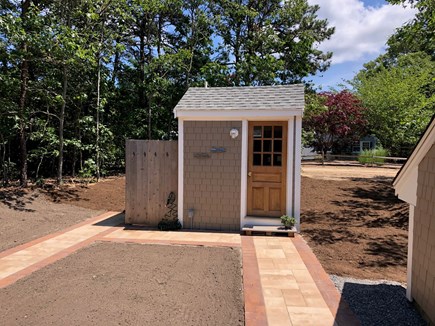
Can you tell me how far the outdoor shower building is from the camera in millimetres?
6634

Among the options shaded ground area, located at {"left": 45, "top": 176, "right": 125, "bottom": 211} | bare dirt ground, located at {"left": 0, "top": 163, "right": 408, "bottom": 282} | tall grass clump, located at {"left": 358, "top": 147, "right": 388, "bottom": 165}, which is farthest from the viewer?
tall grass clump, located at {"left": 358, "top": 147, "right": 388, "bottom": 165}

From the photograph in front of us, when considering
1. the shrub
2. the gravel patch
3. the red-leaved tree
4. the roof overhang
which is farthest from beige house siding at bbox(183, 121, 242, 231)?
the red-leaved tree

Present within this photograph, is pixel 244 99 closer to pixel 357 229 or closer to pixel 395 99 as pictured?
pixel 357 229

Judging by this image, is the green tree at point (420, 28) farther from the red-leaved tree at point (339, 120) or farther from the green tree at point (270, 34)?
the red-leaved tree at point (339, 120)

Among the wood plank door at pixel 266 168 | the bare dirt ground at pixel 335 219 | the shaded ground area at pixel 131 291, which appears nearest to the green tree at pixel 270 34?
the bare dirt ground at pixel 335 219

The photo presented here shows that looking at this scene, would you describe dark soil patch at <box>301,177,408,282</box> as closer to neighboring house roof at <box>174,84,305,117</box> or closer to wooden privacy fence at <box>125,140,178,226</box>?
neighboring house roof at <box>174,84,305,117</box>

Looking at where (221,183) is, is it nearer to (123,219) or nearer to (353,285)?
(123,219)

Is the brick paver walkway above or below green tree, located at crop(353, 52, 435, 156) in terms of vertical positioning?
below

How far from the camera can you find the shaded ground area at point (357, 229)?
15.9ft

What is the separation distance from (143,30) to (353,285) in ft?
52.0

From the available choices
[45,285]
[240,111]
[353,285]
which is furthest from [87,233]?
[353,285]

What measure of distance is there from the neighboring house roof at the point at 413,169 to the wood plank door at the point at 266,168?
122 inches

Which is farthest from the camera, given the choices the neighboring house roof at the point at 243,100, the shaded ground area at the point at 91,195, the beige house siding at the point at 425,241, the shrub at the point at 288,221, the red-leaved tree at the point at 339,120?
the red-leaved tree at the point at 339,120

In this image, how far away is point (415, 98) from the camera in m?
21.3
